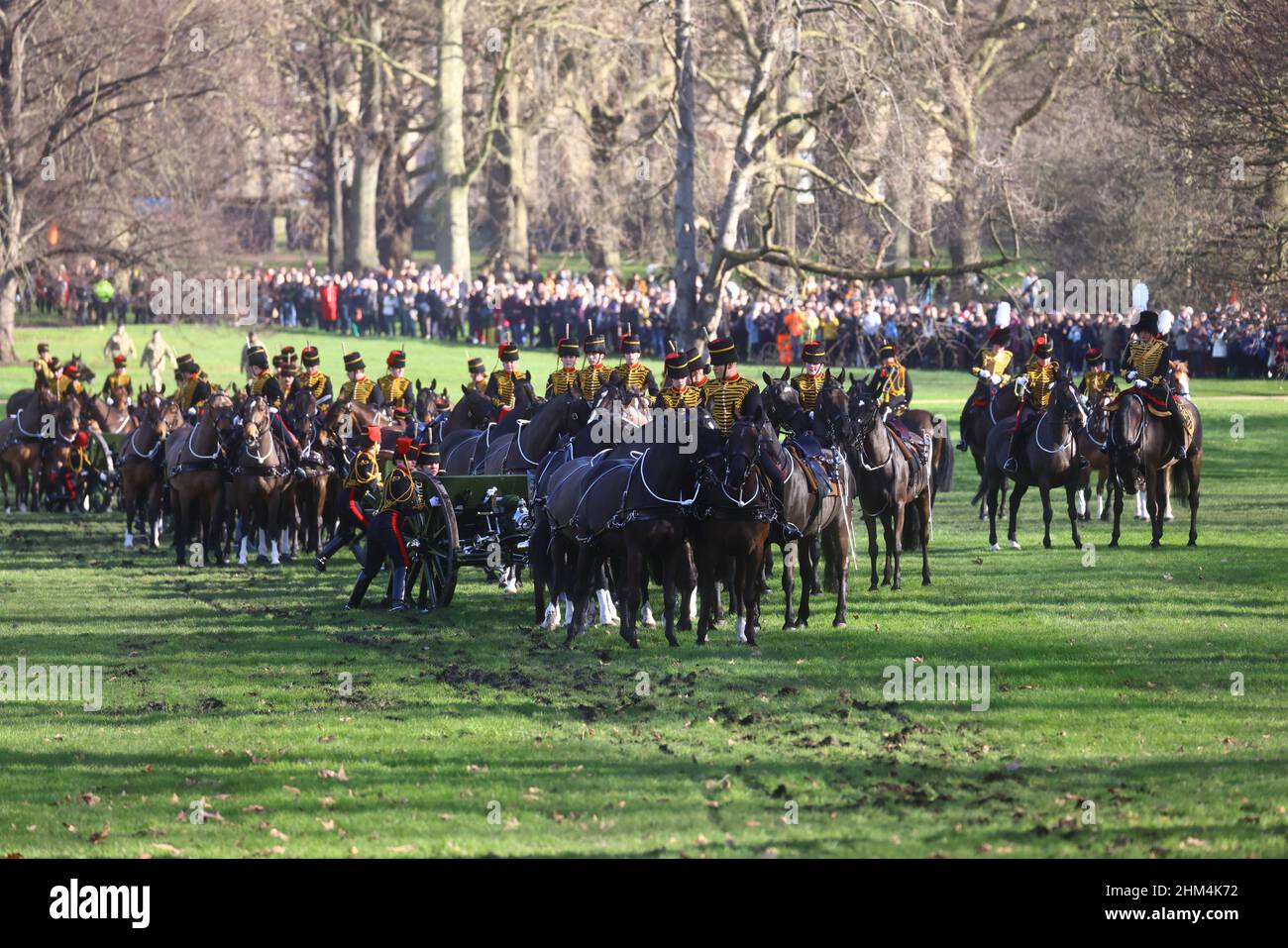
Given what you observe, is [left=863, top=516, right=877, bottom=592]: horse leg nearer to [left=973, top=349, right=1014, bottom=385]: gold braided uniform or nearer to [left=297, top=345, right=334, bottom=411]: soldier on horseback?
[left=973, top=349, right=1014, bottom=385]: gold braided uniform

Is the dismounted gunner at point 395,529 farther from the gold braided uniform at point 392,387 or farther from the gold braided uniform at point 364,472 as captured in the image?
the gold braided uniform at point 392,387

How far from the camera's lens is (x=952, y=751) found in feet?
38.7

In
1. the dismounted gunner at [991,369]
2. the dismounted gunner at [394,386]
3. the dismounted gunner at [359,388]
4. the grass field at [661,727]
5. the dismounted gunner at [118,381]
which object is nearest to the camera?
the grass field at [661,727]

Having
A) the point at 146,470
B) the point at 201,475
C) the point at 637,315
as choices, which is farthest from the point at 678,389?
the point at 637,315

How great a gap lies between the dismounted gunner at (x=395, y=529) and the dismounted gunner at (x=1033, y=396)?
8.05m

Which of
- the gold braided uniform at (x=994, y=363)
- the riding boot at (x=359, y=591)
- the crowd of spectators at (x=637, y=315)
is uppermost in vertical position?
the crowd of spectators at (x=637, y=315)

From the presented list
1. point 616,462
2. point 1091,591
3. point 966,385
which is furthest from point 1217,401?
point 616,462

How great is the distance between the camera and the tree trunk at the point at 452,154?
5509cm

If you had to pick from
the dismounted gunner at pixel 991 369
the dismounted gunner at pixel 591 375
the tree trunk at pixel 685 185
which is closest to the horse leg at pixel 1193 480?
the dismounted gunner at pixel 991 369

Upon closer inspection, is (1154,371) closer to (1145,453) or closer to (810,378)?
(1145,453)

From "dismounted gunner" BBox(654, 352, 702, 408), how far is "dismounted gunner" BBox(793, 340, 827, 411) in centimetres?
164

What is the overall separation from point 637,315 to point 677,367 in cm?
3484

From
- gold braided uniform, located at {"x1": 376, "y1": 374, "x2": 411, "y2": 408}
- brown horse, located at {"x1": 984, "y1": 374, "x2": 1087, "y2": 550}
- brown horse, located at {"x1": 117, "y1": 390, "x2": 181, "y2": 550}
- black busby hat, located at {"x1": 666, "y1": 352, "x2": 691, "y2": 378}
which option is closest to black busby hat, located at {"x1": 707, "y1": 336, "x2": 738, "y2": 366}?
black busby hat, located at {"x1": 666, "y1": 352, "x2": 691, "y2": 378}
